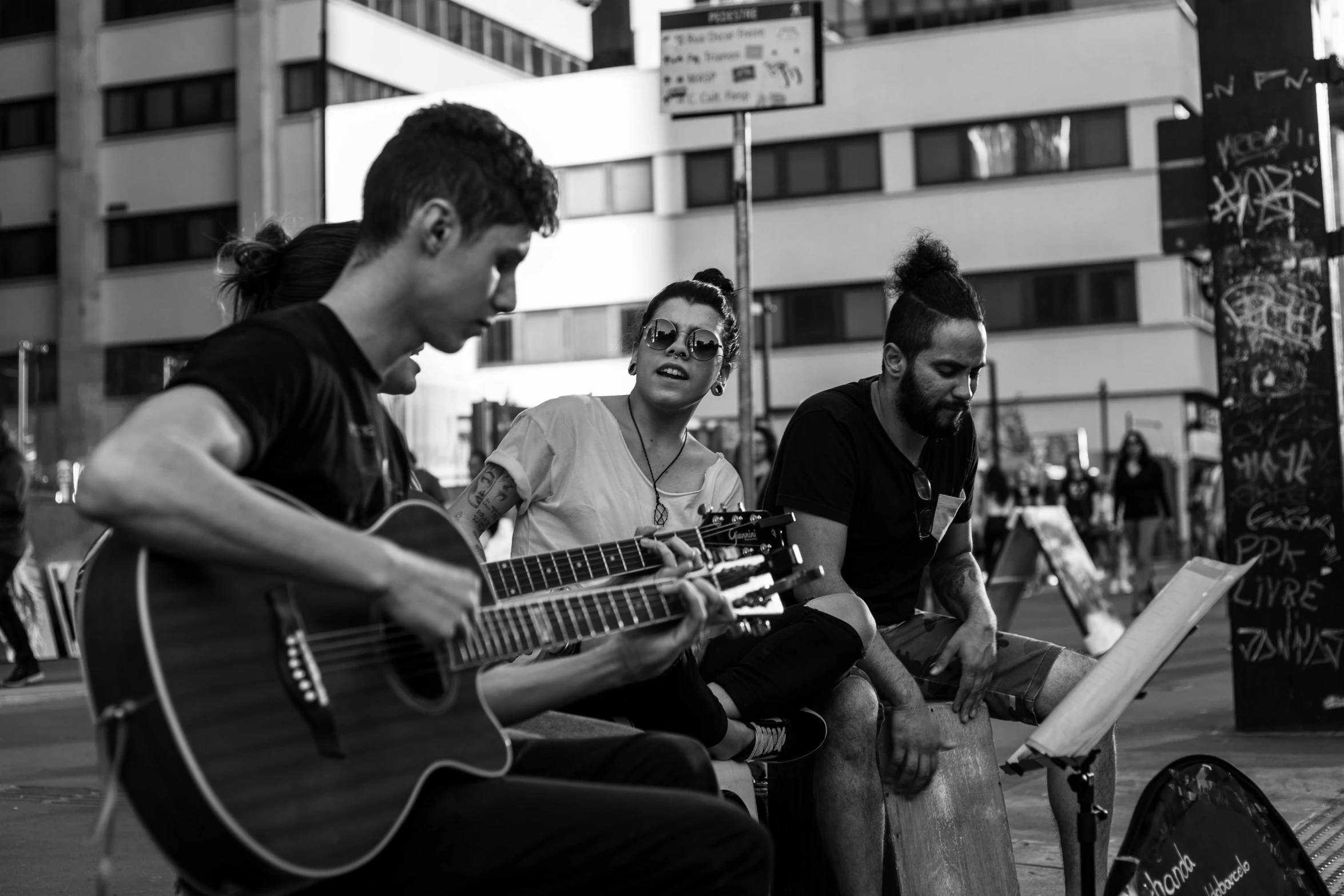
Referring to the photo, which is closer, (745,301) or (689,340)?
(689,340)

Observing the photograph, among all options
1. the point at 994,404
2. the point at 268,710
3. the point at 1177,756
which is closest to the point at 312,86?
the point at 994,404

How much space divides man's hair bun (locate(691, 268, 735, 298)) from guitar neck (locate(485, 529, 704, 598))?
160cm

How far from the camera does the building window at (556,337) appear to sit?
4462cm

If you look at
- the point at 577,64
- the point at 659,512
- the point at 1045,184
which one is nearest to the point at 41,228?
the point at 577,64

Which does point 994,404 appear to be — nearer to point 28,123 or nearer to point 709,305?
point 28,123

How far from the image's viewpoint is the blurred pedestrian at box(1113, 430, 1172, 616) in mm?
18047

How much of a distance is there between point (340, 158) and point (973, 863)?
4185 cm

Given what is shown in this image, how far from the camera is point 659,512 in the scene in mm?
4730

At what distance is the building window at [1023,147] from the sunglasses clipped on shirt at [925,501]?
124 ft

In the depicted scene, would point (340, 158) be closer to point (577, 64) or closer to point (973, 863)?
point (577, 64)

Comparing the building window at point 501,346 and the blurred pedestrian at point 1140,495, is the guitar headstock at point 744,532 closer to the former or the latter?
the blurred pedestrian at point 1140,495

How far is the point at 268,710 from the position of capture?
2.50 m

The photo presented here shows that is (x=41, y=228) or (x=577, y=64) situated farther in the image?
(x=577, y=64)

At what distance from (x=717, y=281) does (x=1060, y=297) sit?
37.3 meters
